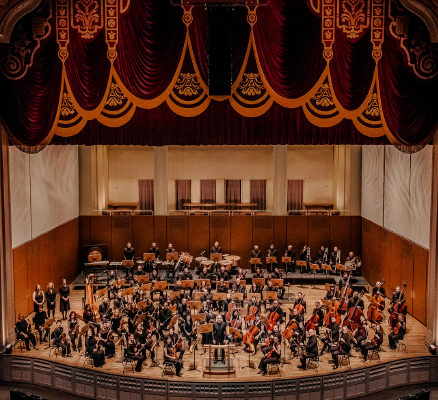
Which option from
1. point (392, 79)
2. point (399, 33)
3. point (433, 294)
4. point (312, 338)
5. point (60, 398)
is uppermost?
point (399, 33)

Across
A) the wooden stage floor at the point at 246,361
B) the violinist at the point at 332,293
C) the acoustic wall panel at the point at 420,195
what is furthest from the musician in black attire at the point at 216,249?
the acoustic wall panel at the point at 420,195

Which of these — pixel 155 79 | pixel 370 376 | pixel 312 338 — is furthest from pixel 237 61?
pixel 370 376

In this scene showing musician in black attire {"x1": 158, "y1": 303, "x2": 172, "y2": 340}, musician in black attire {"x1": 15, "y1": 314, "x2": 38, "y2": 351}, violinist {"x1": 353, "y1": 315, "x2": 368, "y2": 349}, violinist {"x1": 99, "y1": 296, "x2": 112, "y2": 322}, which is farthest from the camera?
violinist {"x1": 99, "y1": 296, "x2": 112, "y2": 322}

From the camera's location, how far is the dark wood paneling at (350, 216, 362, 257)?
17469mm

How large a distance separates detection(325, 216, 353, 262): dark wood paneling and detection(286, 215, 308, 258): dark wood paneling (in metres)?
0.93

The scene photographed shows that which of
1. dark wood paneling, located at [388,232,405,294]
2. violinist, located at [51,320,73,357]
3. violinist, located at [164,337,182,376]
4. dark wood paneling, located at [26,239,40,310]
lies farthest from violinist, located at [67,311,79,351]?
dark wood paneling, located at [388,232,405,294]

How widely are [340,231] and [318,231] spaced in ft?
2.48

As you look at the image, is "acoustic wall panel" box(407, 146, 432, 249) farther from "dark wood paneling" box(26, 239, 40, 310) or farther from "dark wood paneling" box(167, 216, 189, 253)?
"dark wood paneling" box(26, 239, 40, 310)

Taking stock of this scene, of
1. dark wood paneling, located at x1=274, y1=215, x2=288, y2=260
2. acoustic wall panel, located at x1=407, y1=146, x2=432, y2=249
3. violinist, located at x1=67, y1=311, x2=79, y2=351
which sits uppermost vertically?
acoustic wall panel, located at x1=407, y1=146, x2=432, y2=249

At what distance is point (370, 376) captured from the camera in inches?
399

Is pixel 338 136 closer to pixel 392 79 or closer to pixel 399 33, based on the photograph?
pixel 392 79

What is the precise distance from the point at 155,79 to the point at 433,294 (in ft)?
25.5

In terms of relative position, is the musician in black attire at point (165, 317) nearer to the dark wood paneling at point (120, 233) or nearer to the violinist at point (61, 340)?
the violinist at point (61, 340)

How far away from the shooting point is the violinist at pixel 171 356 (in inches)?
398
